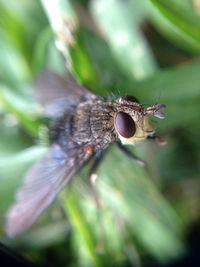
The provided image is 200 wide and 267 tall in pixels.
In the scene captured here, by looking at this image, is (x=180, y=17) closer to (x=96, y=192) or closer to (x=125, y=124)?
(x=125, y=124)

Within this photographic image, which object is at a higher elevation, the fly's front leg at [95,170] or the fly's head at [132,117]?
the fly's head at [132,117]

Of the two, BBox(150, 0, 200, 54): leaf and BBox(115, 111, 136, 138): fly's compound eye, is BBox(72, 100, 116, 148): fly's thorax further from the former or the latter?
BBox(150, 0, 200, 54): leaf

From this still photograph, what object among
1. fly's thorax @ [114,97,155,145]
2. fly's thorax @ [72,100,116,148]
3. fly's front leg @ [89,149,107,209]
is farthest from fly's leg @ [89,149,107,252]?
fly's thorax @ [114,97,155,145]

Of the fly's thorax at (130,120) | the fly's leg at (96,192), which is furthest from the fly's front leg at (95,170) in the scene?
the fly's thorax at (130,120)

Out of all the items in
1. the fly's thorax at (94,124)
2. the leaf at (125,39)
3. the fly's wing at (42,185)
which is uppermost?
the leaf at (125,39)

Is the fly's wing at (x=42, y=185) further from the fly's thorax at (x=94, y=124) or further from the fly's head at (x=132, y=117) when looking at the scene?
the fly's head at (x=132, y=117)

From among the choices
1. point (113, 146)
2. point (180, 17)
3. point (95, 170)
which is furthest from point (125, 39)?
point (95, 170)
